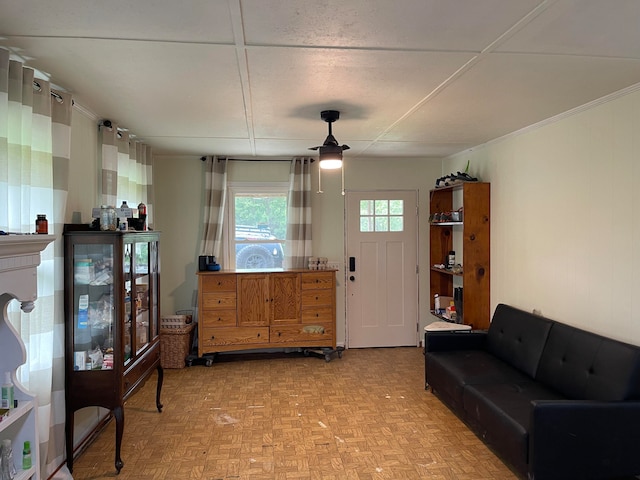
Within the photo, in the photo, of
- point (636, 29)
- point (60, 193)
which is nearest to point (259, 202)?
point (60, 193)

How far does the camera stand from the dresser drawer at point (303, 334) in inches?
195

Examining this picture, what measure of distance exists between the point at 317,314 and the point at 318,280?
1.30 ft

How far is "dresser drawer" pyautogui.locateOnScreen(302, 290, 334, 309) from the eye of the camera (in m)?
5.01

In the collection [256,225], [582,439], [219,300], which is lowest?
[582,439]

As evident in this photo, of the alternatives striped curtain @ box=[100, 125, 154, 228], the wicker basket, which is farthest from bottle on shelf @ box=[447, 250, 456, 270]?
striped curtain @ box=[100, 125, 154, 228]

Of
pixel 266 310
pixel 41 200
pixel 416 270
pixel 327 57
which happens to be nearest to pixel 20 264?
pixel 41 200

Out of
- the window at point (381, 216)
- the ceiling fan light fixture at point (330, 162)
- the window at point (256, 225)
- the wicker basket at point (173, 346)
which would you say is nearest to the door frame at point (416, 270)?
the window at point (381, 216)

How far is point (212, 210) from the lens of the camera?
519cm

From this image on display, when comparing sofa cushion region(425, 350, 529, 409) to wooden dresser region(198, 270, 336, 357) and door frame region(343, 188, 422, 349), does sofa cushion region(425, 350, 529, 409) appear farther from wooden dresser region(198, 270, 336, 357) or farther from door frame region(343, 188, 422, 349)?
door frame region(343, 188, 422, 349)

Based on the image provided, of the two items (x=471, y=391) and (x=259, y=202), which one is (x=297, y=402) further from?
(x=259, y=202)

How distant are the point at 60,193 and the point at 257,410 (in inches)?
90.5

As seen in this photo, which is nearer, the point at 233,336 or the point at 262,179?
the point at 233,336

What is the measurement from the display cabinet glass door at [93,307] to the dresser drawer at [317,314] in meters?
2.46

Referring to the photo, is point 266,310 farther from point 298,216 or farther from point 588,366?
point 588,366
